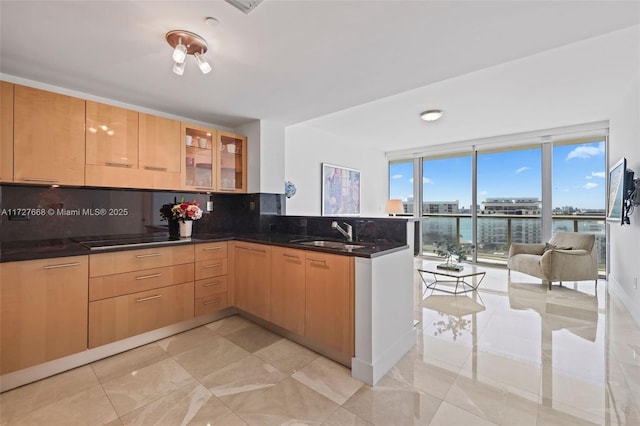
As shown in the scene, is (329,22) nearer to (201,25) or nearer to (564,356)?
(201,25)

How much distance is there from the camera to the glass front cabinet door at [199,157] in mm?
3021

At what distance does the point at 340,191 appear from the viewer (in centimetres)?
525

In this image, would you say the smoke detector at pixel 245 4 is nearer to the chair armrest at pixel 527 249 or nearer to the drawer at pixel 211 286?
the drawer at pixel 211 286

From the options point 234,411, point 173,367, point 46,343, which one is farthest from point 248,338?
point 46,343

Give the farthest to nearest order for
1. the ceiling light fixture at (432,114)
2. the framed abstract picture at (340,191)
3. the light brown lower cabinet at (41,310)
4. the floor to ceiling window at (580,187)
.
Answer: the framed abstract picture at (340,191)
the floor to ceiling window at (580,187)
the ceiling light fixture at (432,114)
the light brown lower cabinet at (41,310)

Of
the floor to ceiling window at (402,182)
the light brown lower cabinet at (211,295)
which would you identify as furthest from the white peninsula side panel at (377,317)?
the floor to ceiling window at (402,182)

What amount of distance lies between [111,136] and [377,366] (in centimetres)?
293

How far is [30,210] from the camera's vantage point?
235cm

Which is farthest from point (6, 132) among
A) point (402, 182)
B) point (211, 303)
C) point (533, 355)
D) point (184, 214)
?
point (402, 182)

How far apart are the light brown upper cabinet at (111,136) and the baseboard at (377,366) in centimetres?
263

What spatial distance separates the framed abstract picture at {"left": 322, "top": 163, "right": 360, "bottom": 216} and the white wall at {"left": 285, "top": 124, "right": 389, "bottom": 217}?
0.11 meters

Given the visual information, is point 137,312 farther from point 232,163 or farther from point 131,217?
point 232,163

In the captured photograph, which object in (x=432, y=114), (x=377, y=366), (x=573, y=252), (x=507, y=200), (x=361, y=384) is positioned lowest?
(x=361, y=384)

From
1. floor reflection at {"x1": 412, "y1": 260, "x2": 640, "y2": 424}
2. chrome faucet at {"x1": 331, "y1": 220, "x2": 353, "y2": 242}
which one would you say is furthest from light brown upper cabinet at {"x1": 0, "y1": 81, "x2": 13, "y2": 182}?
floor reflection at {"x1": 412, "y1": 260, "x2": 640, "y2": 424}
